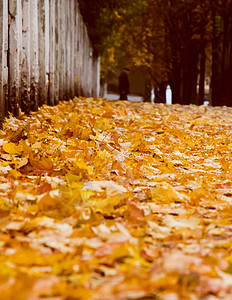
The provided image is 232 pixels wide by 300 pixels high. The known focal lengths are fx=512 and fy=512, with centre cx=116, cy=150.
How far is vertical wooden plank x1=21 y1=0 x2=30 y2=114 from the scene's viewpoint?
545cm

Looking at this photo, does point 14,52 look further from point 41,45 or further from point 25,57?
point 41,45

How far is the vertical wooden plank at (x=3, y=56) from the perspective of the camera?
458 centimetres

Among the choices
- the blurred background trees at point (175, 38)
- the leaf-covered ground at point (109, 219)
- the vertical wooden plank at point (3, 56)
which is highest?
the blurred background trees at point (175, 38)

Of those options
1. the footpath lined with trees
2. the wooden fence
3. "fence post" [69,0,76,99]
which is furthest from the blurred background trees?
the footpath lined with trees

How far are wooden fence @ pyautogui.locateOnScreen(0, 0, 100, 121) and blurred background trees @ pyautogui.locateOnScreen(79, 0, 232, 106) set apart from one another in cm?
548

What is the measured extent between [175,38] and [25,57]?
16934 mm

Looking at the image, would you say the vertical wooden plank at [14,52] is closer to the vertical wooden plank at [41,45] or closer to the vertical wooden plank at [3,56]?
the vertical wooden plank at [3,56]

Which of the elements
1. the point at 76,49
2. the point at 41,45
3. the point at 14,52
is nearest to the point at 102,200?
the point at 14,52

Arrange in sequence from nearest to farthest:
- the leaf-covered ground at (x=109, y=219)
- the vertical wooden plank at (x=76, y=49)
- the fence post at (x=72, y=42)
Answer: the leaf-covered ground at (x=109, y=219) → the fence post at (x=72, y=42) → the vertical wooden plank at (x=76, y=49)

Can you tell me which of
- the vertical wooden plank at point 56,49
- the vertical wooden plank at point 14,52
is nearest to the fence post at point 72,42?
the vertical wooden plank at point 56,49

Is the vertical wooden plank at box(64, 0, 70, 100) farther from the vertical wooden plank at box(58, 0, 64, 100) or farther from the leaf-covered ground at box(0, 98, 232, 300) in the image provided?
the leaf-covered ground at box(0, 98, 232, 300)

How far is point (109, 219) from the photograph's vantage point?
2.53m

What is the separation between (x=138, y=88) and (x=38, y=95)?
5946 cm

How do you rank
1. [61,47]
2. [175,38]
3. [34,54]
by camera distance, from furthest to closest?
[175,38] → [61,47] → [34,54]
